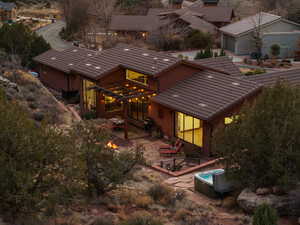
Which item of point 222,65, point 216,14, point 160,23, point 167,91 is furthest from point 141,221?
point 216,14

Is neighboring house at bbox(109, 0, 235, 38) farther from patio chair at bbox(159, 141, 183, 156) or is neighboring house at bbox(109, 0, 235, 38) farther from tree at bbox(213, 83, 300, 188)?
Answer: tree at bbox(213, 83, 300, 188)

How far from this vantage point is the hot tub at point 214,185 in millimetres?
21562

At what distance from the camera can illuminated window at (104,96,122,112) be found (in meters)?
36.3

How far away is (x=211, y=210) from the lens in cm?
2003

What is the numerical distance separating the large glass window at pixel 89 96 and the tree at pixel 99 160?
701 inches

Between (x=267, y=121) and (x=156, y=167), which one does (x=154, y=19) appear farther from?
(x=267, y=121)

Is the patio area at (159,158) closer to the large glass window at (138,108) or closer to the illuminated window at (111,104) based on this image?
the large glass window at (138,108)

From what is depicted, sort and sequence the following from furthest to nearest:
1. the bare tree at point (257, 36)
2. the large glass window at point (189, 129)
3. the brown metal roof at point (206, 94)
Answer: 1. the bare tree at point (257, 36)
2. the large glass window at point (189, 129)
3. the brown metal roof at point (206, 94)

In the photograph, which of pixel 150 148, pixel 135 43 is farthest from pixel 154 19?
pixel 150 148

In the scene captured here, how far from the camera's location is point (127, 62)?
3559 cm

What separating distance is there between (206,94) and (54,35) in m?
53.1

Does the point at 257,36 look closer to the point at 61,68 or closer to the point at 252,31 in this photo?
the point at 252,31

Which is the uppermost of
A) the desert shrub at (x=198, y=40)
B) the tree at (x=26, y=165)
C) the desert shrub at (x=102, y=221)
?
the tree at (x=26, y=165)

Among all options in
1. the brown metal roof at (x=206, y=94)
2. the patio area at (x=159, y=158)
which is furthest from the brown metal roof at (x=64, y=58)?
the brown metal roof at (x=206, y=94)
